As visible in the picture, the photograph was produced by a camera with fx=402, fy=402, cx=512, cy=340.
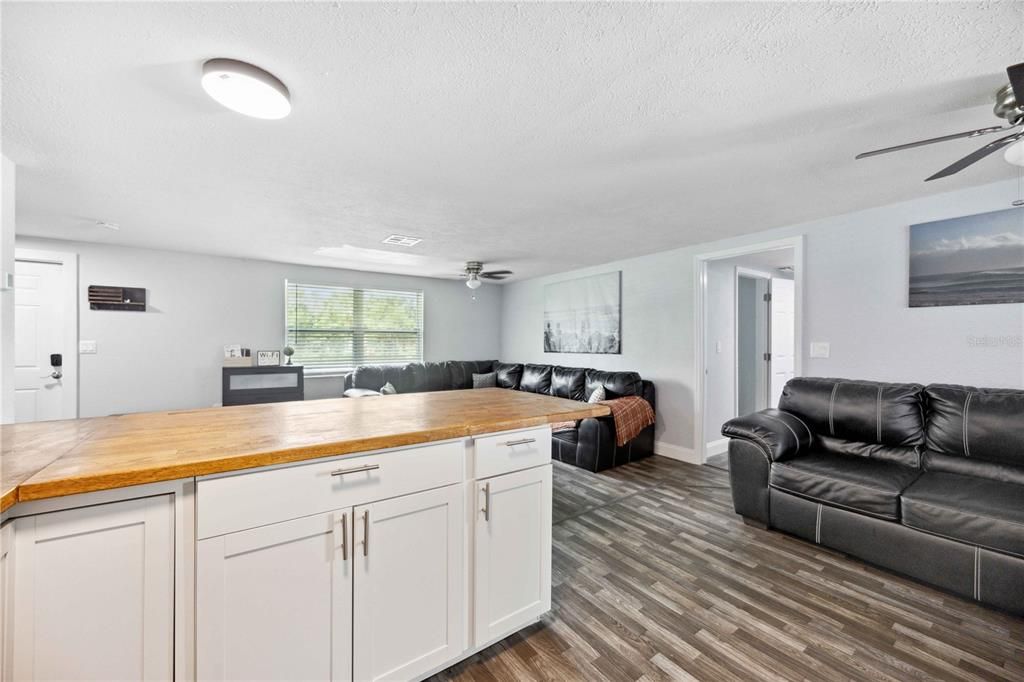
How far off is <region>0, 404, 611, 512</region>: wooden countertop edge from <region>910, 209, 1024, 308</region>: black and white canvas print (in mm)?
3193

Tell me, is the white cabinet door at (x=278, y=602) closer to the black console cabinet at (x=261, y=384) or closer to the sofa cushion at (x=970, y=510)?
the sofa cushion at (x=970, y=510)

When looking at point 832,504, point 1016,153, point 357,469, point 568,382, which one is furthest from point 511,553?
point 568,382

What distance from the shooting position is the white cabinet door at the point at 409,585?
1.38m

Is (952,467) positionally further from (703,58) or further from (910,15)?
(703,58)

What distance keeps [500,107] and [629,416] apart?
3.27 meters

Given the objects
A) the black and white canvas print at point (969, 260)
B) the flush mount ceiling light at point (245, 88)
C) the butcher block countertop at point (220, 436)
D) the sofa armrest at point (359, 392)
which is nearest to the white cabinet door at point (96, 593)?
the butcher block countertop at point (220, 436)

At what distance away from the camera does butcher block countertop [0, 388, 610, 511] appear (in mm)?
1006

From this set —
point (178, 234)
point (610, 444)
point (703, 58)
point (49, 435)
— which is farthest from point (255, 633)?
point (178, 234)

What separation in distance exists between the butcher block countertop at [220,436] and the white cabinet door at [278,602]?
24 centimetres

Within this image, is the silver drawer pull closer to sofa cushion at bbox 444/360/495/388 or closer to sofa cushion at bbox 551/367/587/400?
sofa cushion at bbox 551/367/587/400

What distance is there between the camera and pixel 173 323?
4621 mm

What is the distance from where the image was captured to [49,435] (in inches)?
53.2

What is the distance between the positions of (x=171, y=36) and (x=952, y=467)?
4.37 m

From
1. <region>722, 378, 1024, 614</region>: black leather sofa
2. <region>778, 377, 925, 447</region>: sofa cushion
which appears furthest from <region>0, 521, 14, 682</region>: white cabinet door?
<region>778, 377, 925, 447</region>: sofa cushion
